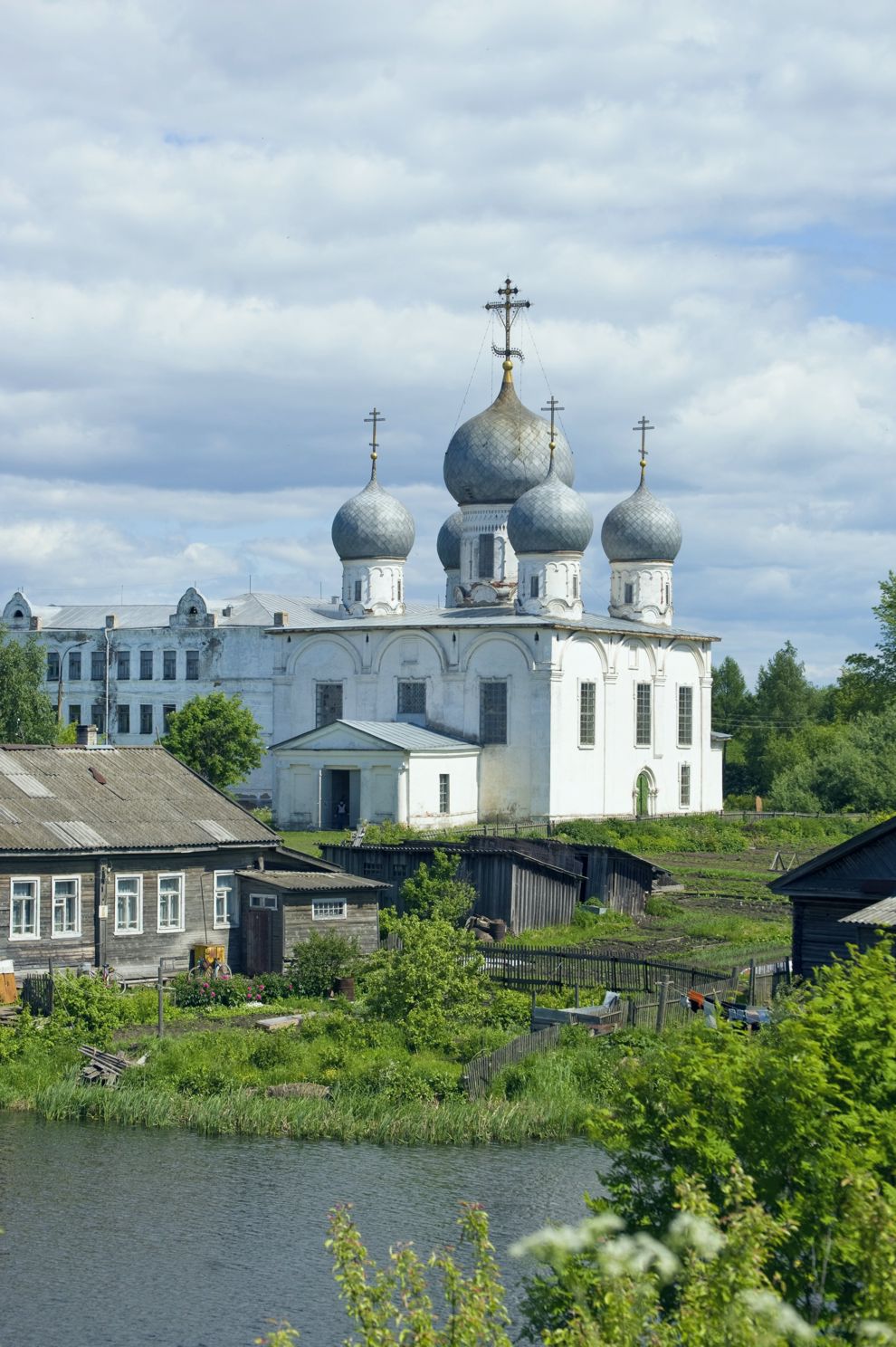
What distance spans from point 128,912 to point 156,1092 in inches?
285

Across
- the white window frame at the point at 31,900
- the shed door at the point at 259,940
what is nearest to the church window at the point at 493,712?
the shed door at the point at 259,940

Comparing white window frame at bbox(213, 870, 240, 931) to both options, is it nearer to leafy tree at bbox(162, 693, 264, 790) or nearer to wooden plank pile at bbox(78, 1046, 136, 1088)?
wooden plank pile at bbox(78, 1046, 136, 1088)

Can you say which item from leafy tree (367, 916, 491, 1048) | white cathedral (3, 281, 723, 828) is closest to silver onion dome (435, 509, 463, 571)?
white cathedral (3, 281, 723, 828)

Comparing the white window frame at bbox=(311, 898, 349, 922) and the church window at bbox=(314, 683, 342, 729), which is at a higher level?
the church window at bbox=(314, 683, 342, 729)

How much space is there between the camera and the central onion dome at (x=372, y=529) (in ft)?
205

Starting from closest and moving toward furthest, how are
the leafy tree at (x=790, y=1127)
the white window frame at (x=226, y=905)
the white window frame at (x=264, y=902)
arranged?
the leafy tree at (x=790, y=1127)
the white window frame at (x=264, y=902)
the white window frame at (x=226, y=905)

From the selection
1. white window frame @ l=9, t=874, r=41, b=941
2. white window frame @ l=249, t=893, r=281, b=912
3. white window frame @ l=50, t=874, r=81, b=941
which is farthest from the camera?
white window frame @ l=249, t=893, r=281, b=912

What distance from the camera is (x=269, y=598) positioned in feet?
246

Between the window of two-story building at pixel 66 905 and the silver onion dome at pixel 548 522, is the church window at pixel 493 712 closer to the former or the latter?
the silver onion dome at pixel 548 522

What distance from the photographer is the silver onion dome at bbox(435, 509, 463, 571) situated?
224ft

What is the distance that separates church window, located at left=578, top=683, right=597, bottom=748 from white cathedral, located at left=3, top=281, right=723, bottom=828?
0.05 m

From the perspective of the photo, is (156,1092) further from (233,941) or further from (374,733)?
(374,733)

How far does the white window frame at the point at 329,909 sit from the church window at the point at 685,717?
114 ft

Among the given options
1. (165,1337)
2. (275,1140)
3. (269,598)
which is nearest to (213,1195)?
(275,1140)
